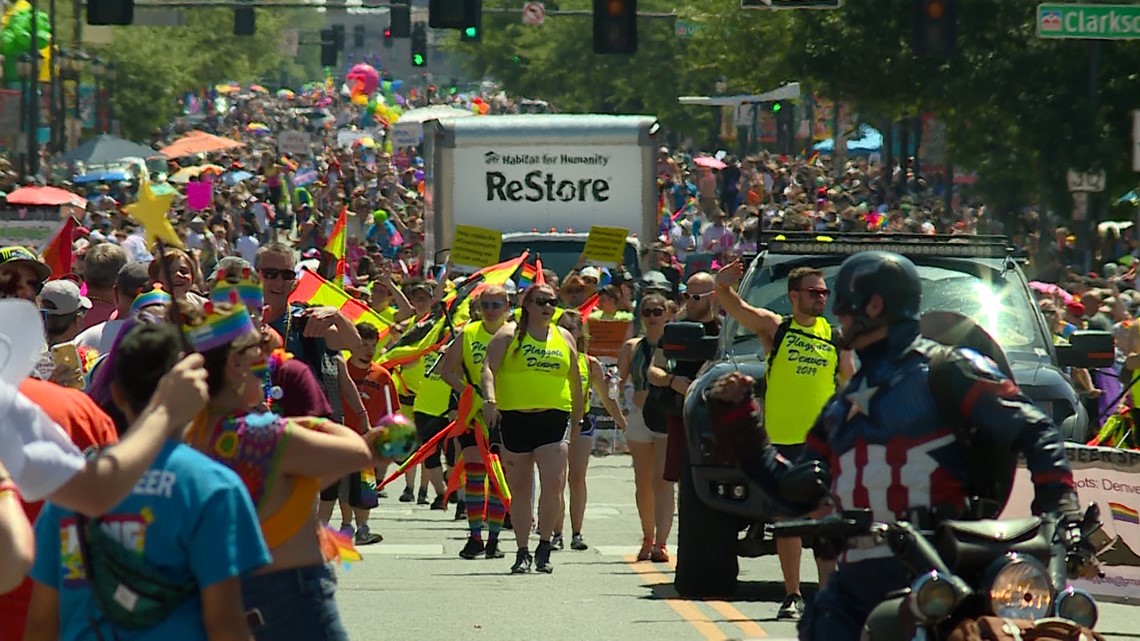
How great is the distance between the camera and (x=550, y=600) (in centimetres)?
1263

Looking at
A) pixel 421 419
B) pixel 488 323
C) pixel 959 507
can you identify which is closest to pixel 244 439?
pixel 959 507

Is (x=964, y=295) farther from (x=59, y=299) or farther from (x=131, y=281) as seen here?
(x=59, y=299)

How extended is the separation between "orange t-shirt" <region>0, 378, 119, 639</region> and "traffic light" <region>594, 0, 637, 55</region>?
25.9 metres

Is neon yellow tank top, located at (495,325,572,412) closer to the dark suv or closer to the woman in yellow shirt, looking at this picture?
the woman in yellow shirt

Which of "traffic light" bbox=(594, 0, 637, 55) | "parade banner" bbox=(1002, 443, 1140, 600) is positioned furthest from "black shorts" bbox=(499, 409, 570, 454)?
"traffic light" bbox=(594, 0, 637, 55)

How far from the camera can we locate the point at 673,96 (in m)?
70.8

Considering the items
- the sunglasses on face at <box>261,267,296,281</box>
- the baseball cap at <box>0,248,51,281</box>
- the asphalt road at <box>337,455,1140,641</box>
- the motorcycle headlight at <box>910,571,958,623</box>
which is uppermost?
the baseball cap at <box>0,248,51,281</box>

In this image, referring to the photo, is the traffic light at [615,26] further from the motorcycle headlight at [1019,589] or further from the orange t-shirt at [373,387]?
the motorcycle headlight at [1019,589]

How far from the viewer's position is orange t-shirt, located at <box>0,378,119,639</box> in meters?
5.95

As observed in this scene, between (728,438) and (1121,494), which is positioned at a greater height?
(728,438)

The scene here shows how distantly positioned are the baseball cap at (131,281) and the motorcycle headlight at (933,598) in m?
6.02

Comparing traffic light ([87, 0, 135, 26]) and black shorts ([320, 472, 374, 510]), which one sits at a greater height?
traffic light ([87, 0, 135, 26])

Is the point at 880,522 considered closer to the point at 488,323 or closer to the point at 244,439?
the point at 244,439

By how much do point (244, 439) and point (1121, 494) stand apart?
6.24 m
